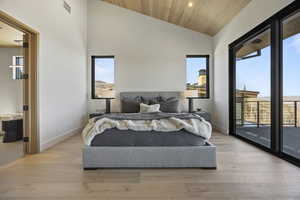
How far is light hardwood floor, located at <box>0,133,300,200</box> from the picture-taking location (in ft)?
6.88

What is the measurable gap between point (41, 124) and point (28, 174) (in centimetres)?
128

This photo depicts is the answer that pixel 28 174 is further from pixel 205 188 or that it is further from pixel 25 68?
pixel 205 188

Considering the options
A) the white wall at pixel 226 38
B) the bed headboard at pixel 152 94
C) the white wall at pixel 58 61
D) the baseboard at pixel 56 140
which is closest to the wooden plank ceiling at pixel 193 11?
the white wall at pixel 226 38

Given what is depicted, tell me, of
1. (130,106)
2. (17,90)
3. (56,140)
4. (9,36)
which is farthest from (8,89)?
(130,106)

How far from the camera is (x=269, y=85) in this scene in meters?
3.80

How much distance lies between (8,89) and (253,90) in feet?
23.0

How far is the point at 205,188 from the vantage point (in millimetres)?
2248

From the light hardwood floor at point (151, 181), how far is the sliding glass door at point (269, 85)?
739 mm

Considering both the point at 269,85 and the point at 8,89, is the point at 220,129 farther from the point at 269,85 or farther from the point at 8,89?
the point at 8,89

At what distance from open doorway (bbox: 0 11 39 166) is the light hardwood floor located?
542mm

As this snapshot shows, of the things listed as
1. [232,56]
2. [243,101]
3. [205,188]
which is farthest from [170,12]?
[205,188]

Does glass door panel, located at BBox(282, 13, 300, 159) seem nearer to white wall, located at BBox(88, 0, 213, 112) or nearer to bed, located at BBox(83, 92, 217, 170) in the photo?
bed, located at BBox(83, 92, 217, 170)

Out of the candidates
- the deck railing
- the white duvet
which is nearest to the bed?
the white duvet

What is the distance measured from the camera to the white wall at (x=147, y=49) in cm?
638
